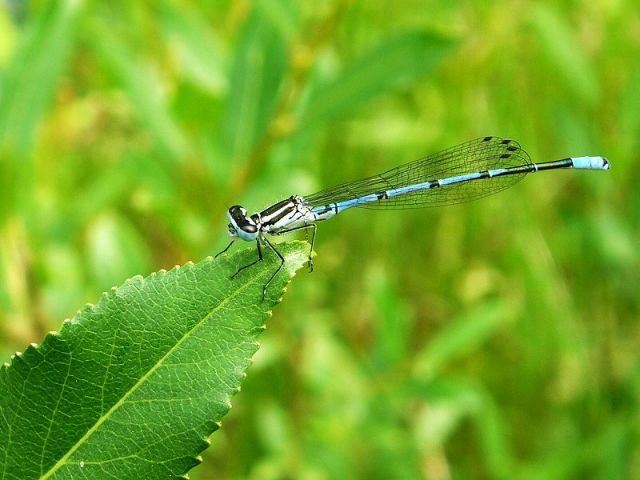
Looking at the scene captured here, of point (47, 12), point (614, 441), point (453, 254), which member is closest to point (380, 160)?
point (453, 254)

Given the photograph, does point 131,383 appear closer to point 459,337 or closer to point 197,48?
point 197,48

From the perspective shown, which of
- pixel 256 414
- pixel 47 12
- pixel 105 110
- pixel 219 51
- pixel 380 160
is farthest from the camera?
pixel 380 160

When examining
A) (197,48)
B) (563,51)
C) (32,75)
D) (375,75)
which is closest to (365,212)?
(563,51)

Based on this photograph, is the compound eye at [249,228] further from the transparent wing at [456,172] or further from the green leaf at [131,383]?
the green leaf at [131,383]

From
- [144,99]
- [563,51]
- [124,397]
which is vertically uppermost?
[563,51]

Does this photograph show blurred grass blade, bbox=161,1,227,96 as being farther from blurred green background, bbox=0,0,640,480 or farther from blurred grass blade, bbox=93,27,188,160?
blurred grass blade, bbox=93,27,188,160

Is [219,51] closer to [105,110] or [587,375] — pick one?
[105,110]

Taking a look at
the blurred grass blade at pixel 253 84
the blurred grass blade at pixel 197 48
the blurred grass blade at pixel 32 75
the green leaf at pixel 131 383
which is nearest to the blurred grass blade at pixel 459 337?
the blurred grass blade at pixel 253 84

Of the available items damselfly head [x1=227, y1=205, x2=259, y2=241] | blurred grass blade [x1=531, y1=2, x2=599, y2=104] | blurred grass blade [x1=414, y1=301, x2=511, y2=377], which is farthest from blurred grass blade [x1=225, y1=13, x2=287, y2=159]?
blurred grass blade [x1=531, y1=2, x2=599, y2=104]
